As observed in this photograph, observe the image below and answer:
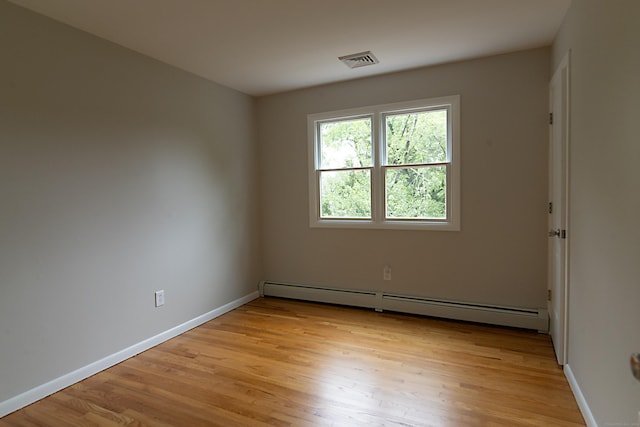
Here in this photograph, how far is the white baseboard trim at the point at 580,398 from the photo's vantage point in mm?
1803

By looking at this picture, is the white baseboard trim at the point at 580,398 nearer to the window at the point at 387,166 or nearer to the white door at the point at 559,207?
the white door at the point at 559,207

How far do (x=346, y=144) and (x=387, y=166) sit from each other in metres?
0.57

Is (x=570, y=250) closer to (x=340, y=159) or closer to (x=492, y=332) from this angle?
(x=492, y=332)

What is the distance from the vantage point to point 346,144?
397 centimetres

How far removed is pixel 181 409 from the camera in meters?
2.09

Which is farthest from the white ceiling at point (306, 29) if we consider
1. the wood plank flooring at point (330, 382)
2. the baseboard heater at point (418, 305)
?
the wood plank flooring at point (330, 382)

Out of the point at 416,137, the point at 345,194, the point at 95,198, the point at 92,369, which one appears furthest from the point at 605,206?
the point at 92,369

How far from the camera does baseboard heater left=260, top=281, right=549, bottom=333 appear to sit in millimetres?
3111

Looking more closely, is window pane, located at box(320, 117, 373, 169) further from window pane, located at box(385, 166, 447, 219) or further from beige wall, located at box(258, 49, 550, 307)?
window pane, located at box(385, 166, 447, 219)

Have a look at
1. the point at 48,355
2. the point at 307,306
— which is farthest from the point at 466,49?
the point at 48,355

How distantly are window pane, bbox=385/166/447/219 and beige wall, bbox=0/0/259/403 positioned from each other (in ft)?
6.03

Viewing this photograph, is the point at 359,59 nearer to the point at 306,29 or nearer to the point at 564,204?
the point at 306,29

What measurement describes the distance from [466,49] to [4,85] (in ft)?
10.9

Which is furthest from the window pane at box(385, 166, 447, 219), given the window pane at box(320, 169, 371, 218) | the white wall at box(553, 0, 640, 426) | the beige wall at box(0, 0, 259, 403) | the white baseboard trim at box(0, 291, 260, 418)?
the white baseboard trim at box(0, 291, 260, 418)
